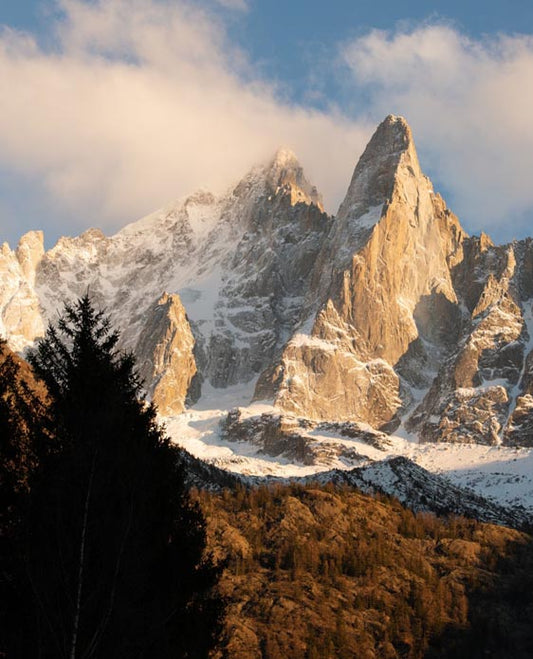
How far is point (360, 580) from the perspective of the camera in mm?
118250

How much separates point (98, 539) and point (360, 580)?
102202 millimetres

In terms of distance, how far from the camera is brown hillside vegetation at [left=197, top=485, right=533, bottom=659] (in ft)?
335

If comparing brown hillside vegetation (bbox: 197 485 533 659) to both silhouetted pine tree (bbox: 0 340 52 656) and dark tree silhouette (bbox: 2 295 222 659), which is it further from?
silhouetted pine tree (bbox: 0 340 52 656)

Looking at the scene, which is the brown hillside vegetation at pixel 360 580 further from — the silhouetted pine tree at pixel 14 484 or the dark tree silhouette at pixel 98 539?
the silhouetted pine tree at pixel 14 484

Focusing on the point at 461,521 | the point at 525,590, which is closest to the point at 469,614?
the point at 525,590

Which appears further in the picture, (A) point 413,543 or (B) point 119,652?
(A) point 413,543

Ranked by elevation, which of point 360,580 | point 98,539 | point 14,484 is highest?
point 360,580

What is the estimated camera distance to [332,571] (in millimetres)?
119438

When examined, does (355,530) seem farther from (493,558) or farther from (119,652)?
(119,652)

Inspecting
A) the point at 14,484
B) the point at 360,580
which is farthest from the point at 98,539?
the point at 360,580

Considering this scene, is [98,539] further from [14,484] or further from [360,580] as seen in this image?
[360,580]

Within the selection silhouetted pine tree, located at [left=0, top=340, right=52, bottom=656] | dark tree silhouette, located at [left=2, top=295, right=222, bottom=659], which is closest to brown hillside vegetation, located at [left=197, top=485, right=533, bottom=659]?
dark tree silhouette, located at [left=2, top=295, right=222, bottom=659]

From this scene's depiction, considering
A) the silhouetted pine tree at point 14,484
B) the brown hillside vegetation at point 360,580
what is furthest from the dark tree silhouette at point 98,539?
the brown hillside vegetation at point 360,580

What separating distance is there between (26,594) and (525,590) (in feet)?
393
